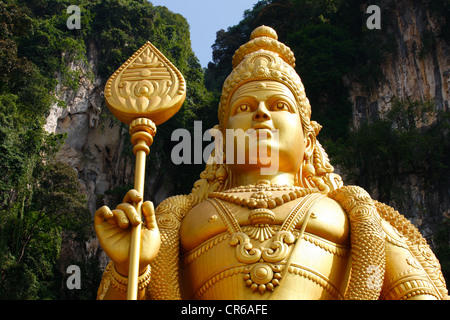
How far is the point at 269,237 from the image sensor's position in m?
3.64

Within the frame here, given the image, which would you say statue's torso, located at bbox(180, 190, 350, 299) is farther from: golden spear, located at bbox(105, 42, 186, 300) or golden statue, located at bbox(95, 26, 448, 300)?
golden spear, located at bbox(105, 42, 186, 300)

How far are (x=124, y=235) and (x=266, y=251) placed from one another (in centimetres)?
88

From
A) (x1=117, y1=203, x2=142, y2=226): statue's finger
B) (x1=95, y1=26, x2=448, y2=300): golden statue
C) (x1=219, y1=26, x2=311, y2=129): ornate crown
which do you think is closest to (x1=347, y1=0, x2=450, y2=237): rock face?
(x1=219, y1=26, x2=311, y2=129): ornate crown

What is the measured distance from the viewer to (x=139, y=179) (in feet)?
10.4

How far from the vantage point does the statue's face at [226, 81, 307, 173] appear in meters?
4.23

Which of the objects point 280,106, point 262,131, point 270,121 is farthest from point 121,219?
point 280,106

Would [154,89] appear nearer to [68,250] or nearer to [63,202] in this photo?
[63,202]

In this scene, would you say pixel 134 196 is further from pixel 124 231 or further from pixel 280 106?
pixel 280 106

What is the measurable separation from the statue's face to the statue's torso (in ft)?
1.27

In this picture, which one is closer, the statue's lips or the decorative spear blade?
the decorative spear blade

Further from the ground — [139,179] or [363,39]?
[363,39]

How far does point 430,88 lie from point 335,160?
4992 mm
